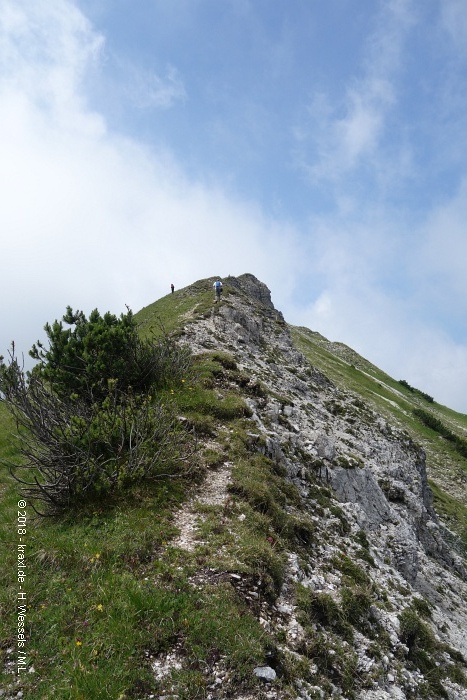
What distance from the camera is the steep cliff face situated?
927cm

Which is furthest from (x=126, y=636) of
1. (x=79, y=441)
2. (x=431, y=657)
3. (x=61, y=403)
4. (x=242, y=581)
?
(x=431, y=657)

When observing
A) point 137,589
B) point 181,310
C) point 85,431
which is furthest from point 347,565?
point 181,310

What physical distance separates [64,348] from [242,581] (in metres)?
12.9

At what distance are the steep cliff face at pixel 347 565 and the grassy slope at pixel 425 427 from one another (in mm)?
19039

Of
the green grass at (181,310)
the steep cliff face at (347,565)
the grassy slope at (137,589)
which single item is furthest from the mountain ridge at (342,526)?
the grassy slope at (137,589)

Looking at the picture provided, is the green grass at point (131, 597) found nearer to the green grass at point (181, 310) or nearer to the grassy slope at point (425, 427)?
the green grass at point (181, 310)

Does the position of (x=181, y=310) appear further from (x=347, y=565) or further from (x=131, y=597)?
(x=131, y=597)

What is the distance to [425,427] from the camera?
243 ft

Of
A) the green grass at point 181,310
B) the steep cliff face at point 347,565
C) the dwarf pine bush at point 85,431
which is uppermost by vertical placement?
the green grass at point 181,310

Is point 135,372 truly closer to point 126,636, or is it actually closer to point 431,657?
point 126,636

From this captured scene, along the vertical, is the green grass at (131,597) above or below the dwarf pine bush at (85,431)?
below

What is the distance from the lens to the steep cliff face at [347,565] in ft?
30.4

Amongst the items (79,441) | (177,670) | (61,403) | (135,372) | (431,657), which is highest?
(135,372)

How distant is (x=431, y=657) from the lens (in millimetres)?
11781
